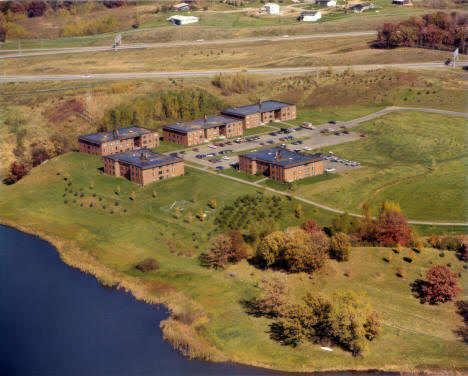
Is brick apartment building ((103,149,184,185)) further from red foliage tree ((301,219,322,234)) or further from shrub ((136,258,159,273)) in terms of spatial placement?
red foliage tree ((301,219,322,234))

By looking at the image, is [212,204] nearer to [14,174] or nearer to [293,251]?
[293,251]

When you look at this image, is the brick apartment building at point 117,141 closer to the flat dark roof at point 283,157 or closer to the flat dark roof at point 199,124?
the flat dark roof at point 199,124

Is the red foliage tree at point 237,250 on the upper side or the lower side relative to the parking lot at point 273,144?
lower

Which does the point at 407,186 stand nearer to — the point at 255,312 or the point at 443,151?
the point at 443,151

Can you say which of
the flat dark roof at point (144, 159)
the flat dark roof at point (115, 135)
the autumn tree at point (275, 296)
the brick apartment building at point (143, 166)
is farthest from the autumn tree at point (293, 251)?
the flat dark roof at point (115, 135)

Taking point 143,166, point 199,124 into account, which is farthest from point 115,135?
point 143,166

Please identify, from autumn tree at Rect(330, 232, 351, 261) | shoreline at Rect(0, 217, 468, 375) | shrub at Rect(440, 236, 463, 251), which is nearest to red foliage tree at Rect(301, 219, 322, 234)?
autumn tree at Rect(330, 232, 351, 261)

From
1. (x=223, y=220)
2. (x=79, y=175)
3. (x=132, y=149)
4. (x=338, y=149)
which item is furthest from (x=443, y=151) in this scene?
(x=79, y=175)
